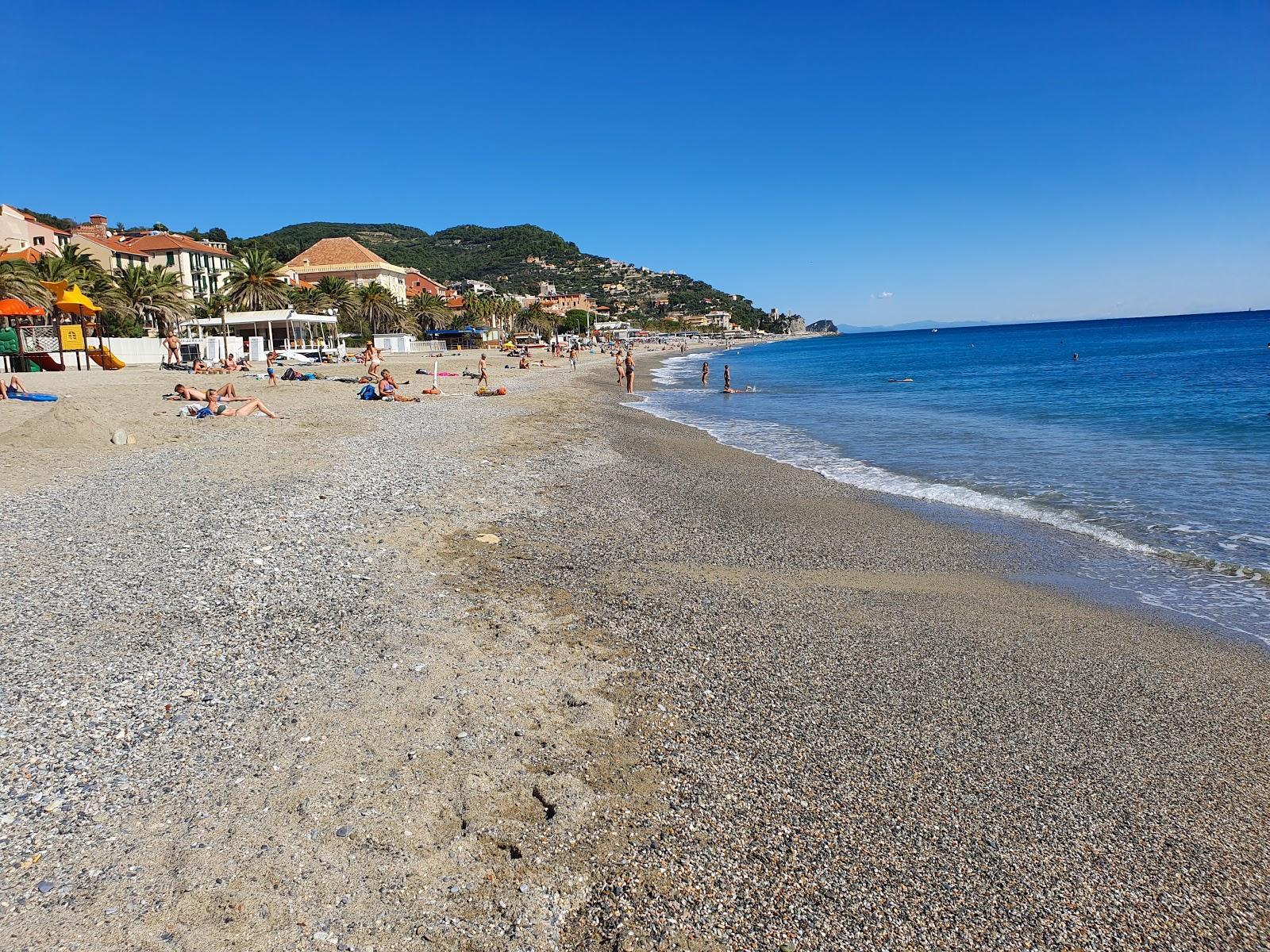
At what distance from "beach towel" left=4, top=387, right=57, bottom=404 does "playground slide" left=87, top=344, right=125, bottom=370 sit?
42.8 feet

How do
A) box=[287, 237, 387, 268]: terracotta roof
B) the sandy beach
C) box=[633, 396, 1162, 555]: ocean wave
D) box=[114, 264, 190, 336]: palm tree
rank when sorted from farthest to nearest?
box=[287, 237, 387, 268]: terracotta roof
box=[114, 264, 190, 336]: palm tree
box=[633, 396, 1162, 555]: ocean wave
the sandy beach

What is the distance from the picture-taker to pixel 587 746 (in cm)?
431

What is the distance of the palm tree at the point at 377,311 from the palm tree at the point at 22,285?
30748mm

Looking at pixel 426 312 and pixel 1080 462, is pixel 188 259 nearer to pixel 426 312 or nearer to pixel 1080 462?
pixel 426 312

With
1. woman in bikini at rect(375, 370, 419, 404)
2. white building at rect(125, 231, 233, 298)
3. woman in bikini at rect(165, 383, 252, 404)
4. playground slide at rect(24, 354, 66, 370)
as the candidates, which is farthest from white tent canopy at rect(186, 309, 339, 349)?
woman in bikini at rect(165, 383, 252, 404)

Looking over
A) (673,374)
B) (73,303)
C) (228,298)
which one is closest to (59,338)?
(73,303)

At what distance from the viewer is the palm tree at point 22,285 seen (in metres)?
29.6

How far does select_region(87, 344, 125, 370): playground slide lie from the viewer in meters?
29.8

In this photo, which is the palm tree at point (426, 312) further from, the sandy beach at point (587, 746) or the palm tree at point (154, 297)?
A: the sandy beach at point (587, 746)

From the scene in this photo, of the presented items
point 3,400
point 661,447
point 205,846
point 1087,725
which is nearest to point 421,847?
point 205,846

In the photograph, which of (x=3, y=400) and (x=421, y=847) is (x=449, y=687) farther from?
(x=3, y=400)

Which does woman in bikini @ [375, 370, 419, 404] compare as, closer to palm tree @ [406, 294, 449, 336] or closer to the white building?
the white building

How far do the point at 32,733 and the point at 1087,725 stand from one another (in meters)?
6.21

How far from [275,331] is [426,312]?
33.3 meters
